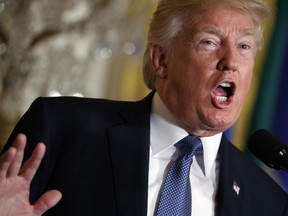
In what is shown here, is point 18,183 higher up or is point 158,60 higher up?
point 158,60

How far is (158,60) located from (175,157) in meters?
0.28

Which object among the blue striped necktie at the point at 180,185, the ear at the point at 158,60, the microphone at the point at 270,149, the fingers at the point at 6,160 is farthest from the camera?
the ear at the point at 158,60

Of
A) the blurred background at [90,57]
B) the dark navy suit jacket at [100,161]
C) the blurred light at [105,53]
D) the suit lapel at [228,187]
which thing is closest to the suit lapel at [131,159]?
the dark navy suit jacket at [100,161]

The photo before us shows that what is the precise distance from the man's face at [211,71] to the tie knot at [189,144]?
2 cm

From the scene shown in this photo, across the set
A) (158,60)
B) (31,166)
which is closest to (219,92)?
(158,60)

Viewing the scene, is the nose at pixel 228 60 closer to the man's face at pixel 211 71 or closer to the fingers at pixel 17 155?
the man's face at pixel 211 71

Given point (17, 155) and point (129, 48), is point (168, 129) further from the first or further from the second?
point (129, 48)

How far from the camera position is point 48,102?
5.13 ft

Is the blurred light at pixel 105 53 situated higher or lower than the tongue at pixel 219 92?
lower

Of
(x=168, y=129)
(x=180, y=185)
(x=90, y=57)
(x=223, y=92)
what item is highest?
(x=223, y=92)

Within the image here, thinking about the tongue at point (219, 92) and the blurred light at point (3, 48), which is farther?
the blurred light at point (3, 48)

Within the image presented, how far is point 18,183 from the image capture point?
4.00 ft

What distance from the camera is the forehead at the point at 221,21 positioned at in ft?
5.18

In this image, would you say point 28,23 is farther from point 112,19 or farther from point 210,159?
point 210,159
